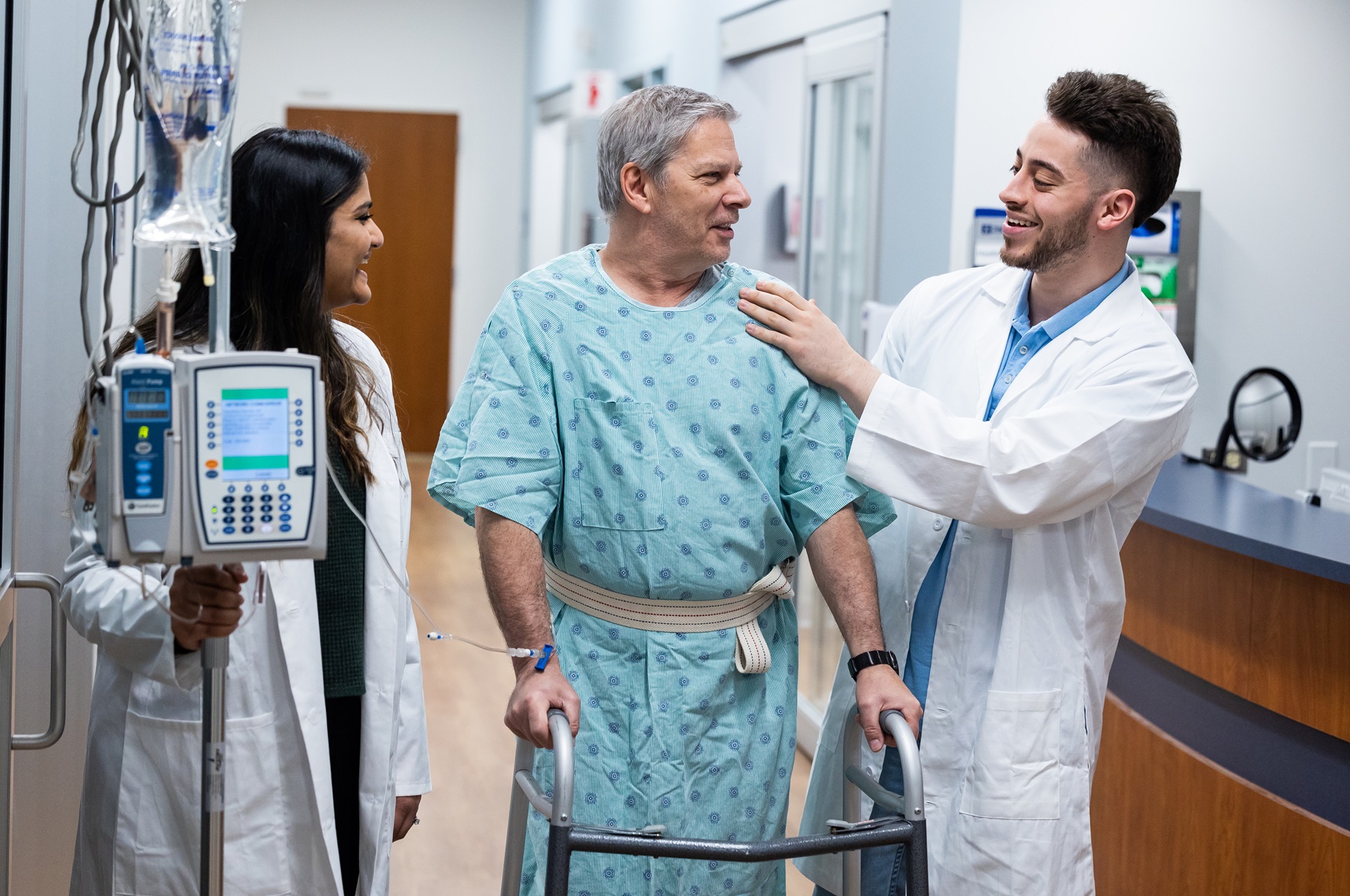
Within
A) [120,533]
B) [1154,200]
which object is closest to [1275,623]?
[1154,200]

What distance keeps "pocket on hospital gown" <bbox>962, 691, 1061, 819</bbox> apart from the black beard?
599mm

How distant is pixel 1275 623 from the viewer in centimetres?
232

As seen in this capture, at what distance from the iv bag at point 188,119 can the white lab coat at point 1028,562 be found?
948 millimetres

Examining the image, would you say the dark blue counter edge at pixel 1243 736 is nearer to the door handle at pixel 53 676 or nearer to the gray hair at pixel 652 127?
the gray hair at pixel 652 127

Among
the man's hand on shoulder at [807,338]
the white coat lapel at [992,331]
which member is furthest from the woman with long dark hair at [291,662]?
the white coat lapel at [992,331]

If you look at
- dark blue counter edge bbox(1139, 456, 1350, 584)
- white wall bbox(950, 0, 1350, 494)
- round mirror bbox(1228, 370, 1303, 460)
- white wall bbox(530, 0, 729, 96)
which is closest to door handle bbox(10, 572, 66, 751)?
dark blue counter edge bbox(1139, 456, 1350, 584)

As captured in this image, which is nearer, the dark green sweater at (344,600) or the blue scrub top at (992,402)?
the dark green sweater at (344,600)

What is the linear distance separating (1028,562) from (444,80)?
8.36 m

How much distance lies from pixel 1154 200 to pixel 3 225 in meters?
1.54

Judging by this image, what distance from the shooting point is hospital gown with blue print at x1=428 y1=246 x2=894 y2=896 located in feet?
5.21

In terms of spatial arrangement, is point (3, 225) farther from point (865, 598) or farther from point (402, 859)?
point (402, 859)

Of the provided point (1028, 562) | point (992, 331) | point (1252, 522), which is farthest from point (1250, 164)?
point (1028, 562)

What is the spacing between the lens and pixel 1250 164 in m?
3.54

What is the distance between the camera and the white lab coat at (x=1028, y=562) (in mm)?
1692
